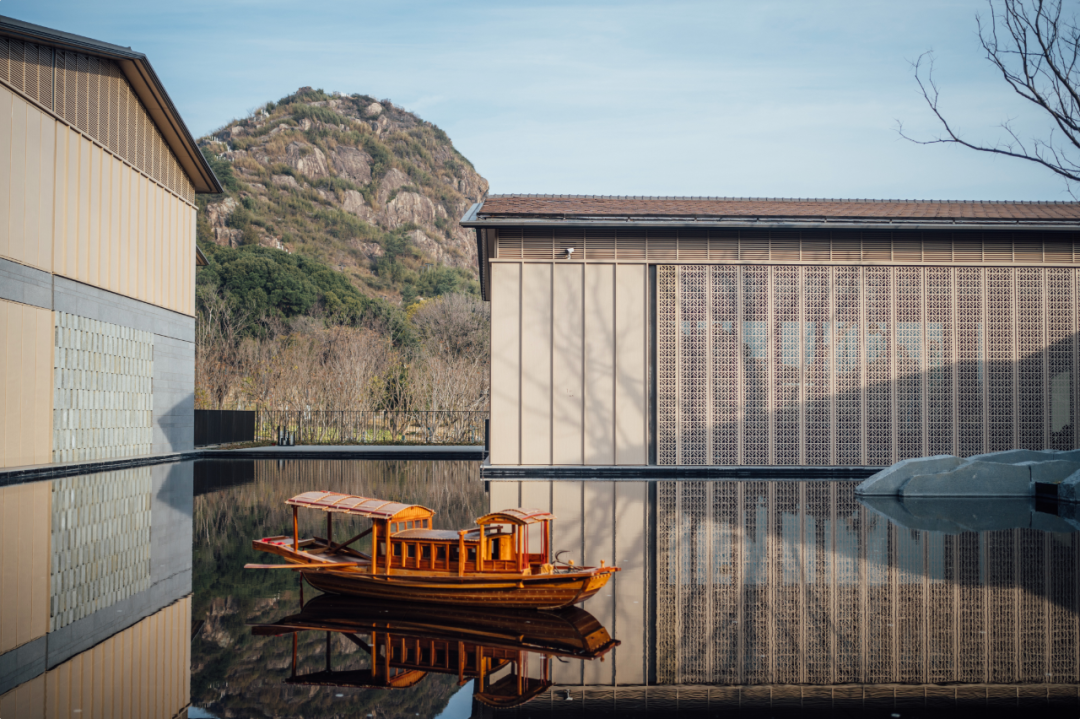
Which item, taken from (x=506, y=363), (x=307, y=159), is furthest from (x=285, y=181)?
(x=506, y=363)

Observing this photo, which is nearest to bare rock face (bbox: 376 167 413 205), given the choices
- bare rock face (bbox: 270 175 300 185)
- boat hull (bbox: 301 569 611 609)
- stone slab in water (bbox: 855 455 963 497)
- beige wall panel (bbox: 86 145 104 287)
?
bare rock face (bbox: 270 175 300 185)

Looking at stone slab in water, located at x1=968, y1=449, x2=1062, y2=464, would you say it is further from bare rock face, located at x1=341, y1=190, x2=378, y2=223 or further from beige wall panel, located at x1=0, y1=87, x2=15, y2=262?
bare rock face, located at x1=341, y1=190, x2=378, y2=223

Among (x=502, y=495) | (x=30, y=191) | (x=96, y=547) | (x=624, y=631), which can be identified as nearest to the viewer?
(x=624, y=631)

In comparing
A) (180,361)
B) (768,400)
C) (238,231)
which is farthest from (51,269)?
(238,231)

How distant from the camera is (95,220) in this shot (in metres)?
19.4

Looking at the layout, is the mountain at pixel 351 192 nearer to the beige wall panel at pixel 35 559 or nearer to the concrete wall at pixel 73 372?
the concrete wall at pixel 73 372

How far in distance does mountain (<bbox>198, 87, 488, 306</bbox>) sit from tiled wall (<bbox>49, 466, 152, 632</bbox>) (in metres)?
41.0

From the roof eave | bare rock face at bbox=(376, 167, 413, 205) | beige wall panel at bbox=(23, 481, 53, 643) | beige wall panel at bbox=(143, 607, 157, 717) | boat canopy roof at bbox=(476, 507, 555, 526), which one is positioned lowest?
beige wall panel at bbox=(143, 607, 157, 717)

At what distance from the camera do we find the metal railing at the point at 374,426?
2866 cm

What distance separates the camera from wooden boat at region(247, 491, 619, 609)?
6.68 meters

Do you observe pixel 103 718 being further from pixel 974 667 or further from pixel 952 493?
pixel 952 493

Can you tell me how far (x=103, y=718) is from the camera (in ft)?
14.4

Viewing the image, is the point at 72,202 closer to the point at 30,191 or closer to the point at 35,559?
the point at 30,191

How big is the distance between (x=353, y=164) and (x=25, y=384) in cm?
6572
